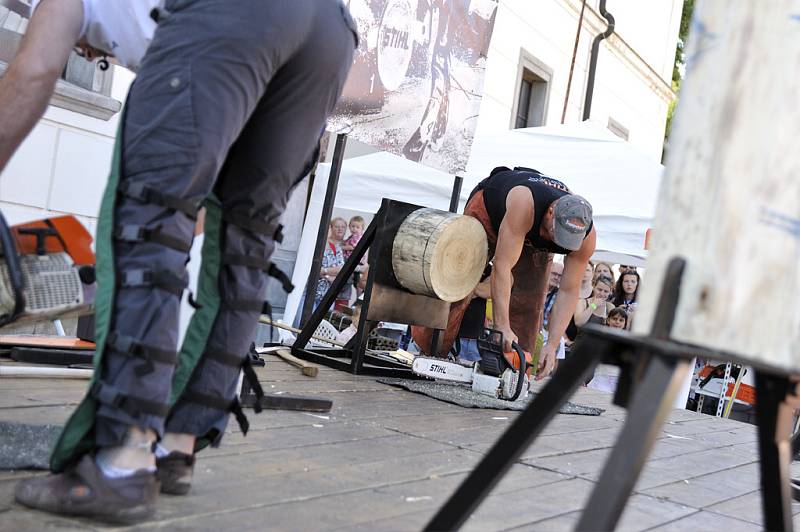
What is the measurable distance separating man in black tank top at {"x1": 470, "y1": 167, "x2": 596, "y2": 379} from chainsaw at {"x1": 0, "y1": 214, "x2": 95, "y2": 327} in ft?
12.4

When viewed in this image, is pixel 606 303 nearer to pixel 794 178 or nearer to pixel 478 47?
pixel 478 47

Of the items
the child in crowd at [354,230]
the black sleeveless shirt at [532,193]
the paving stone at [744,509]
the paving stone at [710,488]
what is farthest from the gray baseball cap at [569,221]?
the child in crowd at [354,230]

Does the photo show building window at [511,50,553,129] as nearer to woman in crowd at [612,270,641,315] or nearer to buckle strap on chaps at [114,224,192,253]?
woman in crowd at [612,270,641,315]

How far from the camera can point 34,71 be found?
186 centimetres

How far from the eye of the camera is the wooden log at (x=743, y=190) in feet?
4.00

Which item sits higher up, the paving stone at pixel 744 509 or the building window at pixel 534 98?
the building window at pixel 534 98

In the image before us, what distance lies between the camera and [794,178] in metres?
1.24

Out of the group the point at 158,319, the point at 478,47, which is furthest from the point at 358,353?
the point at 158,319

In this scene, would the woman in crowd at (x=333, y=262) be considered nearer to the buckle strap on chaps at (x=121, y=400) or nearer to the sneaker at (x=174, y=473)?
the sneaker at (x=174, y=473)

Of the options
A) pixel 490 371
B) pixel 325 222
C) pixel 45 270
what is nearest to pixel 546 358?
pixel 490 371

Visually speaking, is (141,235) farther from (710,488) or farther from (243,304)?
(710,488)

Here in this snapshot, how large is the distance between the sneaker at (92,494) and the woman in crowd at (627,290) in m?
8.79

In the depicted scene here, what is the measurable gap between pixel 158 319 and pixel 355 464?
111 cm

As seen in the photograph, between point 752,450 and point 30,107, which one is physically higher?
point 30,107
